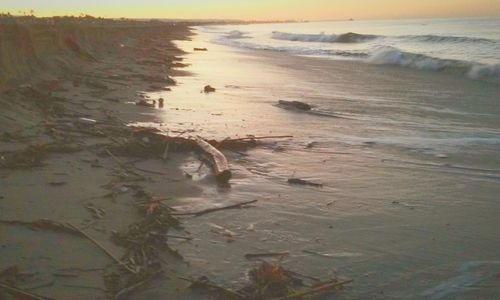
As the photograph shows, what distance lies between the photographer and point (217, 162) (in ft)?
20.2

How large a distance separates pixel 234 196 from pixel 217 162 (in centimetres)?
92

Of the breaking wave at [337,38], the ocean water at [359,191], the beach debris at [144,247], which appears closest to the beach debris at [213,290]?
the ocean water at [359,191]

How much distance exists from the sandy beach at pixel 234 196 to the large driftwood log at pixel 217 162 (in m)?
0.12

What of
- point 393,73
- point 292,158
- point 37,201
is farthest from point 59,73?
point 393,73

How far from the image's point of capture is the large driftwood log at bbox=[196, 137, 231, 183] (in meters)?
5.79

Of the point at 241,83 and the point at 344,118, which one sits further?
the point at 241,83

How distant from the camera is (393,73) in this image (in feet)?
70.9

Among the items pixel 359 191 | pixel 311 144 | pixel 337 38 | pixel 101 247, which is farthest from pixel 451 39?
pixel 101 247

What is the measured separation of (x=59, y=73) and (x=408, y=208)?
1076 cm

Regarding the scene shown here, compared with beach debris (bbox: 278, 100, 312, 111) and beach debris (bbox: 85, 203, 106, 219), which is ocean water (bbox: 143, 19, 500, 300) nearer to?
beach debris (bbox: 278, 100, 312, 111)

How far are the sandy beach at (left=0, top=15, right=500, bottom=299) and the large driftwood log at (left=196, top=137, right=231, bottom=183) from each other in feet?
0.40

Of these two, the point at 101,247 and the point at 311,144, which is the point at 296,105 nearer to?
the point at 311,144

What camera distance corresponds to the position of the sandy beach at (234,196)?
3.63 metres

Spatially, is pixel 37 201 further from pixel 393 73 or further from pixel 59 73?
pixel 393 73
